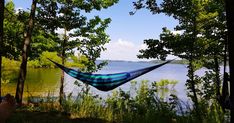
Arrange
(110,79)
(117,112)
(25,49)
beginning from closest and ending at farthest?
(117,112) < (110,79) < (25,49)

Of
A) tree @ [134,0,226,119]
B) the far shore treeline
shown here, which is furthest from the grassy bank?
tree @ [134,0,226,119]

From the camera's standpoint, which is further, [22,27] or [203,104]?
[22,27]

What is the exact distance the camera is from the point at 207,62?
11.4m

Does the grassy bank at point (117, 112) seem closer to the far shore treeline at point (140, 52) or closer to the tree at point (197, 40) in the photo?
the far shore treeline at point (140, 52)

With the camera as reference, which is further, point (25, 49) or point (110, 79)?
point (25, 49)

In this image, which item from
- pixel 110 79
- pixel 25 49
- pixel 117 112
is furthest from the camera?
pixel 25 49

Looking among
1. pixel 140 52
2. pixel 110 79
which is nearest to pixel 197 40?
pixel 140 52

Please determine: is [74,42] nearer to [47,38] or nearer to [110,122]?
[47,38]

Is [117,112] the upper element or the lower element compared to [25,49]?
lower

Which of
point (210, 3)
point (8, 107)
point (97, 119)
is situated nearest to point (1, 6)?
point (97, 119)

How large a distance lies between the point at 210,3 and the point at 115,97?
13.3 feet

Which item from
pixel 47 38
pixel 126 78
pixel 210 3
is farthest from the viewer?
pixel 47 38

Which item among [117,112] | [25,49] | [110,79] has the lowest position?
[117,112]

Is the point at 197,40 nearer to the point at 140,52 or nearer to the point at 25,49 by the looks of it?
the point at 140,52
